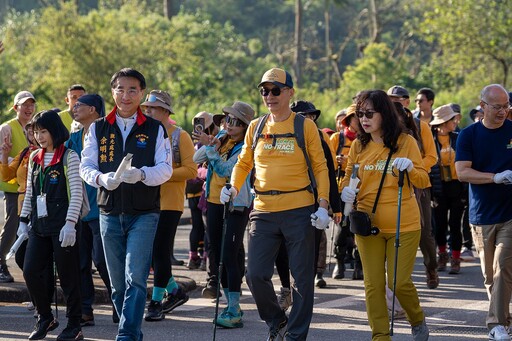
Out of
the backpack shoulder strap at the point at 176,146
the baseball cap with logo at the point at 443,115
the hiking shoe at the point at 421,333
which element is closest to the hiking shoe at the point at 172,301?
the backpack shoulder strap at the point at 176,146

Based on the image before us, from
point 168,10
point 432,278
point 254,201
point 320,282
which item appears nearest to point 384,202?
point 254,201

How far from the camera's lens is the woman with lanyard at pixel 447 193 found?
13.1m

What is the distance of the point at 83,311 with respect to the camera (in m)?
9.20

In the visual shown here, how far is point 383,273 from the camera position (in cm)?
767

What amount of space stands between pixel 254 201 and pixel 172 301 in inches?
88.8

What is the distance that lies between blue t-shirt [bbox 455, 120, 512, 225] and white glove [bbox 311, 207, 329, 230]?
1600 millimetres

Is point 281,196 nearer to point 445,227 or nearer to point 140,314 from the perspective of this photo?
point 140,314

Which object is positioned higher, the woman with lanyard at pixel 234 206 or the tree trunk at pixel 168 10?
the tree trunk at pixel 168 10

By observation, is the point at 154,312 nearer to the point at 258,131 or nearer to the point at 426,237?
the point at 258,131

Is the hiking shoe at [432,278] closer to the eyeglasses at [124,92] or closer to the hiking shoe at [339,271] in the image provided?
the hiking shoe at [339,271]

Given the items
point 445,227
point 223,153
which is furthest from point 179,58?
point 223,153

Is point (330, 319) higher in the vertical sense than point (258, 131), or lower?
lower

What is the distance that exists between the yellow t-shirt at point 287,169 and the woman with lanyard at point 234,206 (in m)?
1.47

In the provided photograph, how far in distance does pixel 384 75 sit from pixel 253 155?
4377 centimetres
